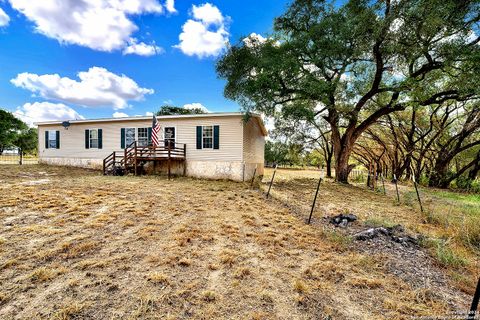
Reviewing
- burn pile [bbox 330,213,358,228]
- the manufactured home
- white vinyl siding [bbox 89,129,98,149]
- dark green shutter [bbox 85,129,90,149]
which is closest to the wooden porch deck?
the manufactured home

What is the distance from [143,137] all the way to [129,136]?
1.10 meters

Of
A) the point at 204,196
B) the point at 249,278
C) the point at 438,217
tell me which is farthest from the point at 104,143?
the point at 438,217

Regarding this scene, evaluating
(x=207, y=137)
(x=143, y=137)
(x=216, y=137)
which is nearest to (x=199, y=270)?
(x=216, y=137)

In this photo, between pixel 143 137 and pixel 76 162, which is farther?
pixel 76 162

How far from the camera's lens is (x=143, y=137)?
13422 mm

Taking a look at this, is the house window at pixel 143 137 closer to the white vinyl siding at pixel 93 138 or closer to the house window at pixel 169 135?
the house window at pixel 169 135

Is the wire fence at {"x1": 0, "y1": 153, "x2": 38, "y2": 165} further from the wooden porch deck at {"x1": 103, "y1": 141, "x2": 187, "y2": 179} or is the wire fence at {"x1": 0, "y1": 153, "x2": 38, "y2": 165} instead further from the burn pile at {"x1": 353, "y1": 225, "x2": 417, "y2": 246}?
the burn pile at {"x1": 353, "y1": 225, "x2": 417, "y2": 246}

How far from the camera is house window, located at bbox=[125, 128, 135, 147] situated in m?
13.7

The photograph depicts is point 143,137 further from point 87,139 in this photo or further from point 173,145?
point 87,139

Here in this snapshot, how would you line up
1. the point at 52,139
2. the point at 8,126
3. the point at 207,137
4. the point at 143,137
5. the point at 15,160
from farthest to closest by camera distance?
the point at 8,126 → the point at 15,160 → the point at 52,139 → the point at 143,137 → the point at 207,137

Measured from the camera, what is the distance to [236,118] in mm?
11812

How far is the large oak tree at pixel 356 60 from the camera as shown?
862 centimetres

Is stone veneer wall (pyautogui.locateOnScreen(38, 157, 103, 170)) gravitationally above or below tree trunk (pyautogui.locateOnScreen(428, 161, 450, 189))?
above

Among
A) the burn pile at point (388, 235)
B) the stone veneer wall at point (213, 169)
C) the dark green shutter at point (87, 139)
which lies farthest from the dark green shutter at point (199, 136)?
the burn pile at point (388, 235)
